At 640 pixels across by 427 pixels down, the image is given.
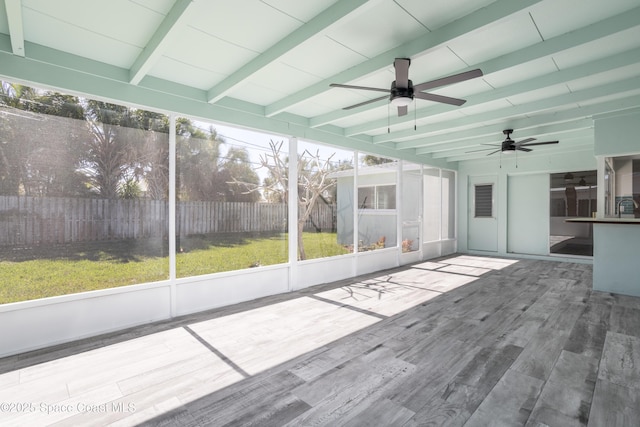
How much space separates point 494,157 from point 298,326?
23.4 ft

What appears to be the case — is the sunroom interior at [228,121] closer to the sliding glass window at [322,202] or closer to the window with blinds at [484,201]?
the sliding glass window at [322,202]

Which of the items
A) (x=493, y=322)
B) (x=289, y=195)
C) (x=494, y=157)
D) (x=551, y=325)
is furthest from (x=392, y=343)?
(x=494, y=157)

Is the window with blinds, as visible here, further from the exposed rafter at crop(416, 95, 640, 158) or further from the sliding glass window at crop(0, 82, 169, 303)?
the sliding glass window at crop(0, 82, 169, 303)

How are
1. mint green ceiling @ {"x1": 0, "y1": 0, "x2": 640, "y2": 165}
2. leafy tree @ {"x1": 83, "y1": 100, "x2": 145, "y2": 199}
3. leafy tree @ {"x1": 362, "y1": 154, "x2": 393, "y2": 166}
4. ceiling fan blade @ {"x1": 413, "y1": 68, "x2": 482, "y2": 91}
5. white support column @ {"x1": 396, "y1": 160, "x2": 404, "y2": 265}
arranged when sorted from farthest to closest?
white support column @ {"x1": 396, "y1": 160, "x2": 404, "y2": 265}, leafy tree @ {"x1": 362, "y1": 154, "x2": 393, "y2": 166}, leafy tree @ {"x1": 83, "y1": 100, "x2": 145, "y2": 199}, ceiling fan blade @ {"x1": 413, "y1": 68, "x2": 482, "y2": 91}, mint green ceiling @ {"x1": 0, "y1": 0, "x2": 640, "y2": 165}

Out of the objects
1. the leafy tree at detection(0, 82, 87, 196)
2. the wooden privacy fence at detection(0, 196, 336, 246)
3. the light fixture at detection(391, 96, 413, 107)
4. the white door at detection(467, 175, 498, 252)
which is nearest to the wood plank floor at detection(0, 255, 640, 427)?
the wooden privacy fence at detection(0, 196, 336, 246)

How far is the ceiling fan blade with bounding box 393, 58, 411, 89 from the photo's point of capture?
104 inches

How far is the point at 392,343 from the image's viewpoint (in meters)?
2.91

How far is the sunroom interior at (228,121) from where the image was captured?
8.02 ft

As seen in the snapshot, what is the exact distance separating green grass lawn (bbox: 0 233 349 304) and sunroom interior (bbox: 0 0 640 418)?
0.05 feet

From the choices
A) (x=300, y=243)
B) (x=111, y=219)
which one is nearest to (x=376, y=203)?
(x=300, y=243)

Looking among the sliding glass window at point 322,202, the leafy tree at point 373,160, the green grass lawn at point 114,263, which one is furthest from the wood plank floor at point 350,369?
the leafy tree at point 373,160

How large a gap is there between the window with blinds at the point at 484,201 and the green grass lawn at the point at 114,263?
645cm

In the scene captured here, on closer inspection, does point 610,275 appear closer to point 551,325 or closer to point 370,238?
point 551,325

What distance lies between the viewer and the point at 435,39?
2.54m
